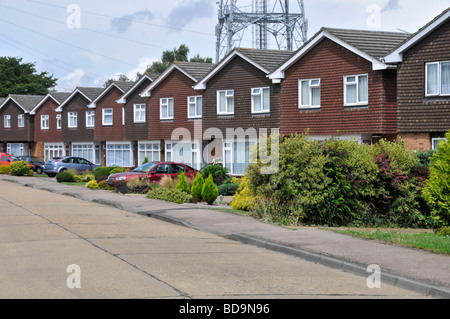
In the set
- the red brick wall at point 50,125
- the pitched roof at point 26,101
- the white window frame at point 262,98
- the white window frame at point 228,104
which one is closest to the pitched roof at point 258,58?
the white window frame at point 262,98

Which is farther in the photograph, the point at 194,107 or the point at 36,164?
the point at 36,164

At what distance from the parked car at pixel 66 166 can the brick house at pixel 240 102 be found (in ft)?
41.3

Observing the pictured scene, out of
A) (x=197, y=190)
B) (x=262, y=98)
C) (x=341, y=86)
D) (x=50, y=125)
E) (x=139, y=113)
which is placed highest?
(x=341, y=86)

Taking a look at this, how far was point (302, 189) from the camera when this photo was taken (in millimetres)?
18703

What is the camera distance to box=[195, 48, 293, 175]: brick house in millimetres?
34875

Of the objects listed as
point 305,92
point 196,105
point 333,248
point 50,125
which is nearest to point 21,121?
point 50,125

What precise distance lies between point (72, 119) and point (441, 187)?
4633 cm

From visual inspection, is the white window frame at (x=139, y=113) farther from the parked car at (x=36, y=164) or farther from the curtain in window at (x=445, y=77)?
the curtain in window at (x=445, y=77)

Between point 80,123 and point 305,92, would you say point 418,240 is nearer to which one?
point 305,92

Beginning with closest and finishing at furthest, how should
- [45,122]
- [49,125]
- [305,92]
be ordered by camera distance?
[305,92], [49,125], [45,122]

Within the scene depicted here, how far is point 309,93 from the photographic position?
32.2 metres

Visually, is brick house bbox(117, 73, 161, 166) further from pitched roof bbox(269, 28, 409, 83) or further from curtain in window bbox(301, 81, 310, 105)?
curtain in window bbox(301, 81, 310, 105)
